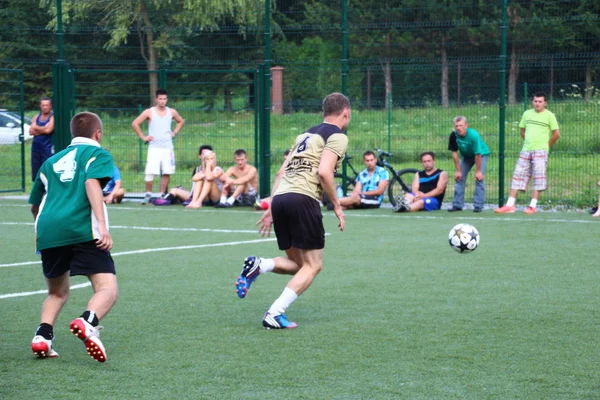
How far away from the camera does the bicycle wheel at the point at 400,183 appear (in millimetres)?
15703

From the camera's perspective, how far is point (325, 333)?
664 cm

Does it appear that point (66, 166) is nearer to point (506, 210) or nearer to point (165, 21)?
point (506, 210)

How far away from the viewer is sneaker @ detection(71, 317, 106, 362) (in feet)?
18.3

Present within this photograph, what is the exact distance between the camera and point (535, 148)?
14.8 metres

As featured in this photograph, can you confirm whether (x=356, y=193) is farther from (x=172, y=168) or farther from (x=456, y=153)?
(x=172, y=168)

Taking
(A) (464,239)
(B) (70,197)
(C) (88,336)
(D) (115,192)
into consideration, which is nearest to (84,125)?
(B) (70,197)

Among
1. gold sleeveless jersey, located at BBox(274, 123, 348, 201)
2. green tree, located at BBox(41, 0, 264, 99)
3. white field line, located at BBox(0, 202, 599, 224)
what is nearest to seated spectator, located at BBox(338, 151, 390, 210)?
white field line, located at BBox(0, 202, 599, 224)

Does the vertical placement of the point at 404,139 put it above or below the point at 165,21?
below

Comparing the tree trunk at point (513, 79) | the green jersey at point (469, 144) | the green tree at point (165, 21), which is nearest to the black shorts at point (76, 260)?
the green jersey at point (469, 144)

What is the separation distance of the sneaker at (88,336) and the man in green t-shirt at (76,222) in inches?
1.7

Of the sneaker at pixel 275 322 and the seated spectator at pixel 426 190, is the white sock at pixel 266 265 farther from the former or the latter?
the seated spectator at pixel 426 190

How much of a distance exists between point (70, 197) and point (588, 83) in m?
11.5

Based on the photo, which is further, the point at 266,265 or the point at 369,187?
the point at 369,187

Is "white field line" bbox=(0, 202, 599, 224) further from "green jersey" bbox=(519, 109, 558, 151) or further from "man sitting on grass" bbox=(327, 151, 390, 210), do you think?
"green jersey" bbox=(519, 109, 558, 151)
